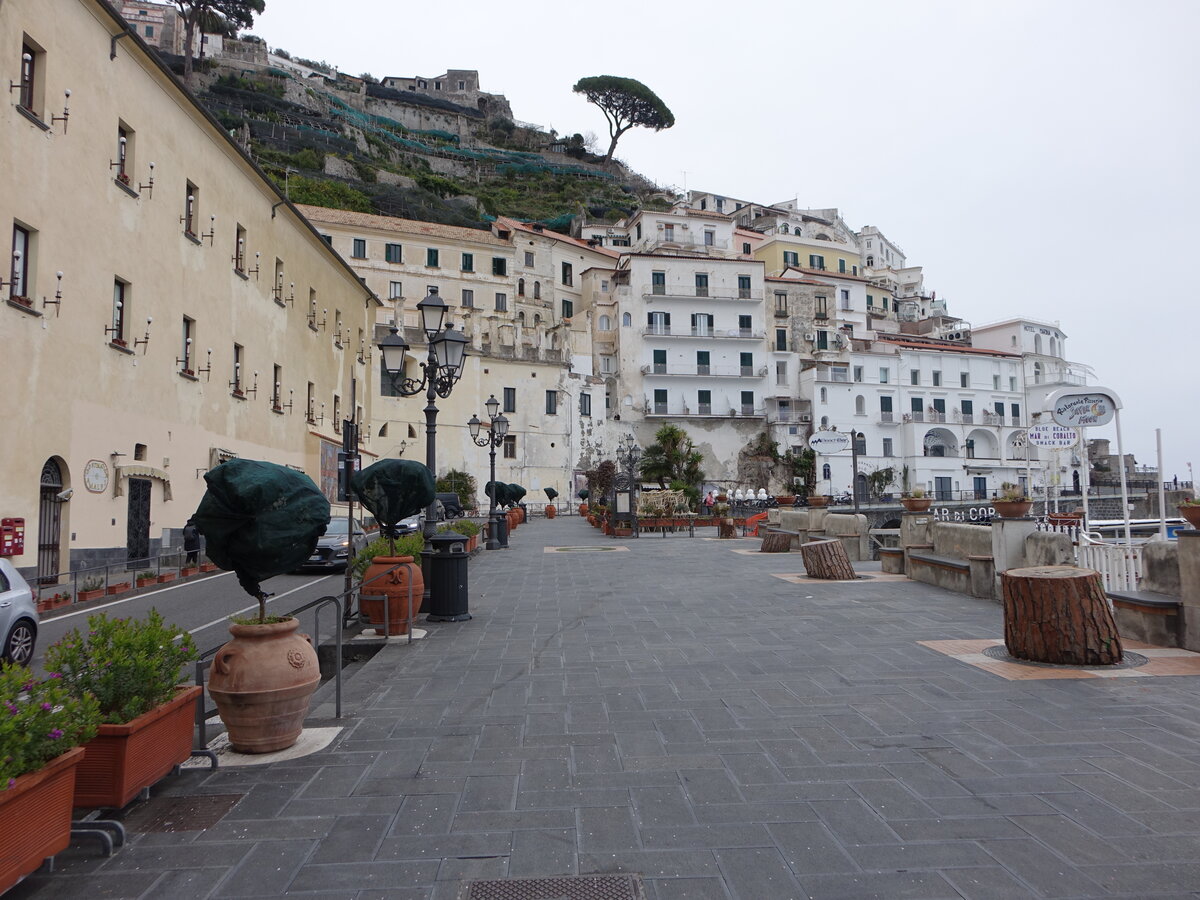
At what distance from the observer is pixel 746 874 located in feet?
9.72

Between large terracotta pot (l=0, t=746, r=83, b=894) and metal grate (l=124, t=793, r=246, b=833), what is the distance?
463mm

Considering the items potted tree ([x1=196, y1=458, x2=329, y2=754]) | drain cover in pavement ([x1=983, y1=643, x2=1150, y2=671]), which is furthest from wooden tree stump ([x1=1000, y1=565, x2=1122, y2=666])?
potted tree ([x1=196, y1=458, x2=329, y2=754])

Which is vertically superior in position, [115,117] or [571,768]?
[115,117]

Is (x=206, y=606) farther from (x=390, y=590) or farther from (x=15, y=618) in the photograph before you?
(x=390, y=590)

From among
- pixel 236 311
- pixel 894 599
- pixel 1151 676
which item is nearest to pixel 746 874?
pixel 1151 676

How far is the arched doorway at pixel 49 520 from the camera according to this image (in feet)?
49.0

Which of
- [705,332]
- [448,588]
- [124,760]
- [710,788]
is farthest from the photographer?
[705,332]

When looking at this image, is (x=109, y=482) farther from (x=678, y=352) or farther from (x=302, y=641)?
(x=678, y=352)

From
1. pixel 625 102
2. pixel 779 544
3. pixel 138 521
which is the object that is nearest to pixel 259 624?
pixel 779 544

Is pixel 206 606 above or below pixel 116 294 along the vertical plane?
below

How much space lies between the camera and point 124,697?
3693 millimetres

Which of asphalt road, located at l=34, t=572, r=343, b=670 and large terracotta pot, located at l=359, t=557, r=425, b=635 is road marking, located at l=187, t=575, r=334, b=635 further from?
large terracotta pot, located at l=359, t=557, r=425, b=635

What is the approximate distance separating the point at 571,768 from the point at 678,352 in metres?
55.3

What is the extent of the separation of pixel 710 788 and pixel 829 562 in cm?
920
